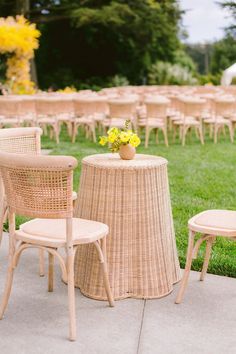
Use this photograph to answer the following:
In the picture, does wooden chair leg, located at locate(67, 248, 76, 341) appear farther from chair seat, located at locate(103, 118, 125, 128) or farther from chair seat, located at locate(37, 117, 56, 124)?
chair seat, located at locate(37, 117, 56, 124)

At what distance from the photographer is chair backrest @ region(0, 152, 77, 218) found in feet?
10.8

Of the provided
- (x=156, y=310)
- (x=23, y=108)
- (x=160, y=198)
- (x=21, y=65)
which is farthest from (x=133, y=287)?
(x=21, y=65)

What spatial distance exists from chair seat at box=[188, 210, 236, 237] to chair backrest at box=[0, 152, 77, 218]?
2.85ft

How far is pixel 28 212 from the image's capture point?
349 cm

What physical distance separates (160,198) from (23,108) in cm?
942

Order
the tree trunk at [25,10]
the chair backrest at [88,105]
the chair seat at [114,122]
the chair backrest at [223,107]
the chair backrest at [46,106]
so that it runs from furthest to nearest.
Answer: the tree trunk at [25,10]
the chair backrest at [223,107]
the chair backrest at [88,105]
the chair backrest at [46,106]
the chair seat at [114,122]

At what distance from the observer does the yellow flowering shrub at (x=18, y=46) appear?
58.0 feet

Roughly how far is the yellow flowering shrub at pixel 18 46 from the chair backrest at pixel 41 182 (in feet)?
44.6

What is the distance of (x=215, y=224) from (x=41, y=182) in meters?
1.14

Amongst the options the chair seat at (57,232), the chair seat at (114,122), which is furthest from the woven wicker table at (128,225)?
the chair seat at (114,122)

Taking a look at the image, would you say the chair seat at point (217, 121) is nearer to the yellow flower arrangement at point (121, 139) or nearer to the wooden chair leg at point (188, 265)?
the yellow flower arrangement at point (121, 139)

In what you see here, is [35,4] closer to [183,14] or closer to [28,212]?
[183,14]

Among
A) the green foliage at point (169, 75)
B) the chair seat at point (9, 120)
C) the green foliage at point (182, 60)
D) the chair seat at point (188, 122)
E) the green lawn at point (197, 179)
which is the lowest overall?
the green lawn at point (197, 179)

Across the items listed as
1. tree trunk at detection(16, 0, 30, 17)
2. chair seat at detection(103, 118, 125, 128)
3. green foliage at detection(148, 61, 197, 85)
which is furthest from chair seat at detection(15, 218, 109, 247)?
green foliage at detection(148, 61, 197, 85)
